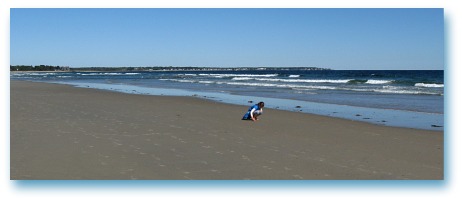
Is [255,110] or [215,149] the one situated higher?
[255,110]

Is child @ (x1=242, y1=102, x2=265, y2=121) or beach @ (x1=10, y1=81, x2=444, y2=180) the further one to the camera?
child @ (x1=242, y1=102, x2=265, y2=121)

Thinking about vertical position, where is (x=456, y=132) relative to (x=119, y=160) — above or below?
above

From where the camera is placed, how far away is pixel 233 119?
45.0 feet

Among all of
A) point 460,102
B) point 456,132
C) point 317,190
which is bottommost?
point 317,190

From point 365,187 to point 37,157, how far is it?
17.0 feet

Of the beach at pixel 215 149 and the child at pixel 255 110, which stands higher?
the child at pixel 255 110

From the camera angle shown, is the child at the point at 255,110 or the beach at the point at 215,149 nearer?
the beach at the point at 215,149

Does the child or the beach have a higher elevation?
the child

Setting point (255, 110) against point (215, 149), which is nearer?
point (215, 149)

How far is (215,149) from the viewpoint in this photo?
880cm

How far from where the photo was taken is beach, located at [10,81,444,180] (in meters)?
7.05

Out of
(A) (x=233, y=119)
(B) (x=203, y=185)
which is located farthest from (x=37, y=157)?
(A) (x=233, y=119)

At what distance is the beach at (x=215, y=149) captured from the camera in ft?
23.1

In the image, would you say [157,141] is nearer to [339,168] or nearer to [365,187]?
[339,168]
